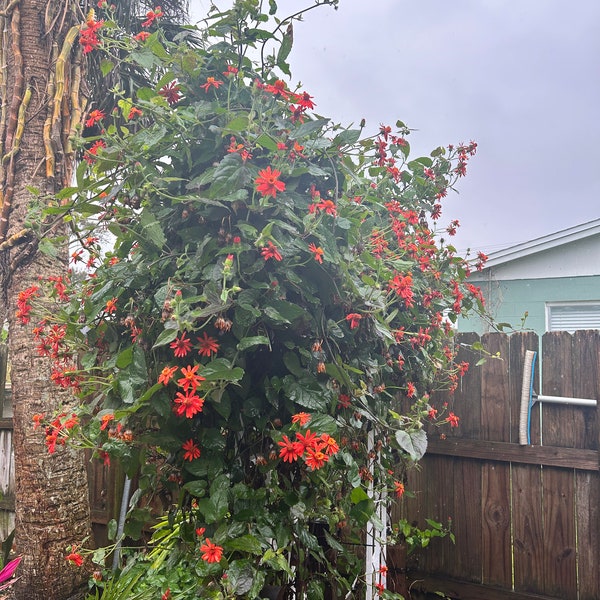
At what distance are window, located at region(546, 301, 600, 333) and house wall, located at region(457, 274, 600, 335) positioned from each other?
60mm

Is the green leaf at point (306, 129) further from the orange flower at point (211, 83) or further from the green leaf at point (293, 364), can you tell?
the green leaf at point (293, 364)

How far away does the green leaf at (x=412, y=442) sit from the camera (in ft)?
4.06

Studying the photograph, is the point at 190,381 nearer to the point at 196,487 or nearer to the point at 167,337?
the point at 167,337

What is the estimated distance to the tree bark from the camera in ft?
7.93

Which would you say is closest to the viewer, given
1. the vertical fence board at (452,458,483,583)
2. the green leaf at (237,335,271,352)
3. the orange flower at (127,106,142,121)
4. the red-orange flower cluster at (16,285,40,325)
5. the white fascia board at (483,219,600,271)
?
the green leaf at (237,335,271,352)

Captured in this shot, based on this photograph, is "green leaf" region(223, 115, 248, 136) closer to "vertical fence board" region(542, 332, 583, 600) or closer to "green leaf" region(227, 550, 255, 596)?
"green leaf" region(227, 550, 255, 596)

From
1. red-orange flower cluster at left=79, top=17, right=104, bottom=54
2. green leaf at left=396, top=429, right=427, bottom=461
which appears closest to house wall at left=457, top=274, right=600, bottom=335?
green leaf at left=396, top=429, right=427, bottom=461

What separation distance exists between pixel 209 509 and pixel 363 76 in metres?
4.95

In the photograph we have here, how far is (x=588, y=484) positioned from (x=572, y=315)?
4288 mm

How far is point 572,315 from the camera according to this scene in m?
6.11

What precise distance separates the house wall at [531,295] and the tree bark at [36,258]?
15.5 ft

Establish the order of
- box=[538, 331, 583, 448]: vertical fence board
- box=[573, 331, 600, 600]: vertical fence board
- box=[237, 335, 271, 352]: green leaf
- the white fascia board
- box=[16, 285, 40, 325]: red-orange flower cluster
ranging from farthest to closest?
1. the white fascia board
2. box=[538, 331, 583, 448]: vertical fence board
3. box=[573, 331, 600, 600]: vertical fence board
4. box=[16, 285, 40, 325]: red-orange flower cluster
5. box=[237, 335, 271, 352]: green leaf

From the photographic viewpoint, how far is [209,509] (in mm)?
1058

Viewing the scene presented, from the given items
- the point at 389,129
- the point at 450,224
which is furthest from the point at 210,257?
the point at 450,224
